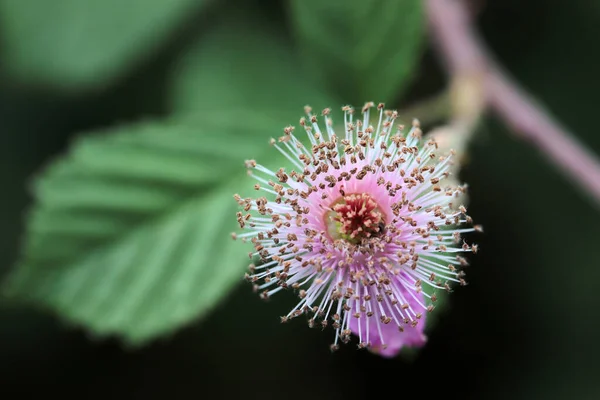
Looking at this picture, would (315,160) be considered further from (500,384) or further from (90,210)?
(500,384)

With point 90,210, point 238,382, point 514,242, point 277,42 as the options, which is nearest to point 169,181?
point 90,210

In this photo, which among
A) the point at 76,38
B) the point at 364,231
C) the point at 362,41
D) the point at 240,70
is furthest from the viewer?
the point at 240,70

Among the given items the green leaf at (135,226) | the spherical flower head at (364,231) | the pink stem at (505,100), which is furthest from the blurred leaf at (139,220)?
the pink stem at (505,100)

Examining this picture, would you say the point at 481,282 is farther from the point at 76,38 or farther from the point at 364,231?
the point at 76,38

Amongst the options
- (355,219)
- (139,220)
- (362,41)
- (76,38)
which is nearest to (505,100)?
(362,41)

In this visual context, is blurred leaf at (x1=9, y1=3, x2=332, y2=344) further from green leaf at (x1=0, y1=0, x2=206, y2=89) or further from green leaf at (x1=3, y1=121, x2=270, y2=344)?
green leaf at (x1=0, y1=0, x2=206, y2=89)
